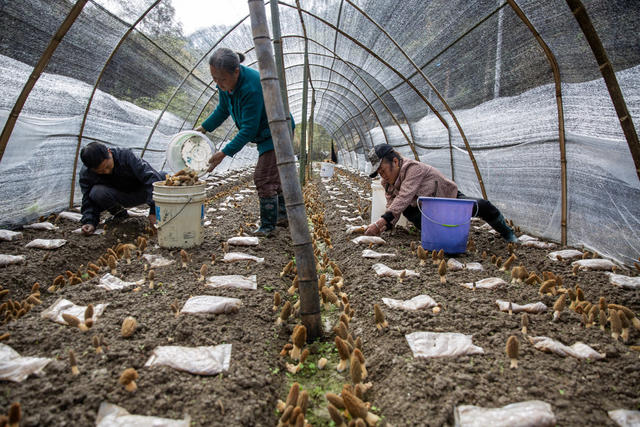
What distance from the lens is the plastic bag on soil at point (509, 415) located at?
1410 mm

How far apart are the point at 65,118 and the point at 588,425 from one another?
6208 mm

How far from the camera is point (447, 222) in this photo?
3775 millimetres

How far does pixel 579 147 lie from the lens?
3.97 metres

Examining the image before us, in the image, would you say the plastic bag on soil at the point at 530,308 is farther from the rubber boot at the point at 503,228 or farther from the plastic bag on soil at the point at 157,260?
the plastic bag on soil at the point at 157,260

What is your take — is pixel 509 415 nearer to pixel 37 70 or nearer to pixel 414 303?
pixel 414 303

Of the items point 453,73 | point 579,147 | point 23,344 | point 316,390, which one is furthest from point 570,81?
point 23,344

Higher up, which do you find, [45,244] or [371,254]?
[371,254]

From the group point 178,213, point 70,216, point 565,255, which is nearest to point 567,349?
point 565,255

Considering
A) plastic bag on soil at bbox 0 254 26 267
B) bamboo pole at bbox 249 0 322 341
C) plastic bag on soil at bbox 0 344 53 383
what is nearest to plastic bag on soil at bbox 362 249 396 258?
bamboo pole at bbox 249 0 322 341

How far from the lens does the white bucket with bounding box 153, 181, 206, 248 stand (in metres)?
3.71

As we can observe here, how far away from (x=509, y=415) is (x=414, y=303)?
122cm

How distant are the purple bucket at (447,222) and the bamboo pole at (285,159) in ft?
6.28

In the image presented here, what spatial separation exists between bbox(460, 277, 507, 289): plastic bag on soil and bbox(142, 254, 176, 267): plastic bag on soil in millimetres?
2665

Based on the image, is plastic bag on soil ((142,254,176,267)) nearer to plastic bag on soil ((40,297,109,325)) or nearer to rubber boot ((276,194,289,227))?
plastic bag on soil ((40,297,109,325))
